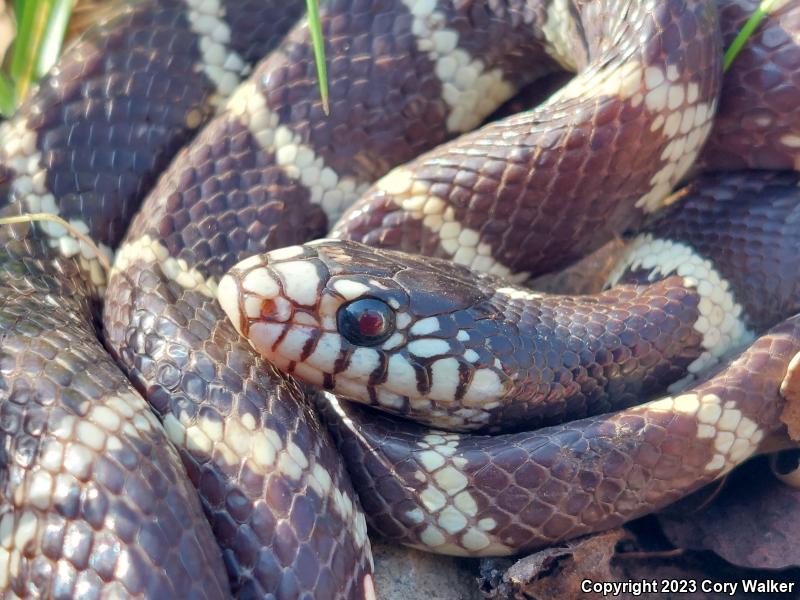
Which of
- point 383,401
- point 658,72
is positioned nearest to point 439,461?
point 383,401

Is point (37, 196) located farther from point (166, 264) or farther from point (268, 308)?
point (268, 308)

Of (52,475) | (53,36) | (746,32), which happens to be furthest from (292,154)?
(746,32)

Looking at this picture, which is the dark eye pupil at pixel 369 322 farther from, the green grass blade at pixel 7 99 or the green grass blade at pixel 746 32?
the green grass blade at pixel 7 99

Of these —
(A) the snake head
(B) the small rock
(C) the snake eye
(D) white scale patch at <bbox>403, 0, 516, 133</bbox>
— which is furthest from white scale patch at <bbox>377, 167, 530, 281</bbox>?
(B) the small rock

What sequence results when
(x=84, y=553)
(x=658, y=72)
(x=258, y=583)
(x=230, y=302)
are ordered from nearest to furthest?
(x=84, y=553) < (x=258, y=583) < (x=230, y=302) < (x=658, y=72)

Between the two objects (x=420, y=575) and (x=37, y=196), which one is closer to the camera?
(x=420, y=575)

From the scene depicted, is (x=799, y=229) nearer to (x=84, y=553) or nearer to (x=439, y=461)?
(x=439, y=461)

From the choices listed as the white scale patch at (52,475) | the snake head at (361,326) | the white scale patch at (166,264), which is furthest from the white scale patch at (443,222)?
the white scale patch at (52,475)
